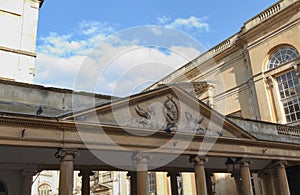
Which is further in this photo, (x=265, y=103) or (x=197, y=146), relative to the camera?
(x=265, y=103)

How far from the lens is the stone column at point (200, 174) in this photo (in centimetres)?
1103

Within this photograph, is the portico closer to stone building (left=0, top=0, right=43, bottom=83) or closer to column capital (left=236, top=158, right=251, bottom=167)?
column capital (left=236, top=158, right=251, bottom=167)

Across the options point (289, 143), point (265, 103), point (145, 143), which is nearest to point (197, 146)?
point (145, 143)

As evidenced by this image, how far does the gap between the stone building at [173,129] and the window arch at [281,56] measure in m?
0.06

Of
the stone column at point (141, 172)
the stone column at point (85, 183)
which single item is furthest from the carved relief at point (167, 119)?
the stone column at point (85, 183)

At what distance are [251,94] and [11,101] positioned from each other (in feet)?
48.9

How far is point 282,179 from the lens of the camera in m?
13.2

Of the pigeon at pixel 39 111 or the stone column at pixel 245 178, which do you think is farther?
the stone column at pixel 245 178

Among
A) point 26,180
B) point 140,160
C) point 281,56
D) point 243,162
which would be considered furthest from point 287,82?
point 26,180

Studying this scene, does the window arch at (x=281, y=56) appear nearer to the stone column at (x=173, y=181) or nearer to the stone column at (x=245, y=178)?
the stone column at (x=245, y=178)

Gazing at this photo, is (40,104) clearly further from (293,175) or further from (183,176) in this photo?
(183,176)

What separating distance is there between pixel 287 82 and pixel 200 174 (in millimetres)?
9887

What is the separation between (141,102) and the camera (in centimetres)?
1106

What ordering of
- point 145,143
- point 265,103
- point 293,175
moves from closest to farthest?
point 145,143
point 293,175
point 265,103
